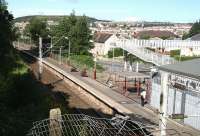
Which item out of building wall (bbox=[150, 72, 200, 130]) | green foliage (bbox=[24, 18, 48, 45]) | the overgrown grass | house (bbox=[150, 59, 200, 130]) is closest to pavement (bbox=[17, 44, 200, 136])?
building wall (bbox=[150, 72, 200, 130])

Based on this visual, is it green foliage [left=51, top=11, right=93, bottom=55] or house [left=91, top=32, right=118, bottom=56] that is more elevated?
green foliage [left=51, top=11, right=93, bottom=55]

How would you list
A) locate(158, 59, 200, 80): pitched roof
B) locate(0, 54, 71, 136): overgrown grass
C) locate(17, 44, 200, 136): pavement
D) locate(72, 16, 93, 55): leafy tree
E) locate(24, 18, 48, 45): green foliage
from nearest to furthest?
locate(0, 54, 71, 136): overgrown grass
locate(17, 44, 200, 136): pavement
locate(158, 59, 200, 80): pitched roof
locate(72, 16, 93, 55): leafy tree
locate(24, 18, 48, 45): green foliage

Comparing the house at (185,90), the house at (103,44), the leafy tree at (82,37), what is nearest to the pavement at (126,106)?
the house at (185,90)

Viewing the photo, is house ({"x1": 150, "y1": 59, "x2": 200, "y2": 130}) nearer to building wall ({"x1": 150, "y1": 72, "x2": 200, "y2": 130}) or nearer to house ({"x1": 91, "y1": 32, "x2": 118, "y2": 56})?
building wall ({"x1": 150, "y1": 72, "x2": 200, "y2": 130})

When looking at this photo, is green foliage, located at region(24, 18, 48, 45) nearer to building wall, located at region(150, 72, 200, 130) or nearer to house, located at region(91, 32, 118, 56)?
house, located at region(91, 32, 118, 56)

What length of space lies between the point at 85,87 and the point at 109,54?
68200 millimetres

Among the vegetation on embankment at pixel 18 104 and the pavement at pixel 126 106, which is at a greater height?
the vegetation on embankment at pixel 18 104

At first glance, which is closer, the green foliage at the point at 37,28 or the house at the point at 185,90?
the house at the point at 185,90

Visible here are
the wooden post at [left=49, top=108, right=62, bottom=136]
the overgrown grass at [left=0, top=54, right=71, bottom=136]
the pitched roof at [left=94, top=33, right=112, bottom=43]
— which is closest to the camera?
the wooden post at [left=49, top=108, right=62, bottom=136]

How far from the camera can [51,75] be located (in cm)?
5503

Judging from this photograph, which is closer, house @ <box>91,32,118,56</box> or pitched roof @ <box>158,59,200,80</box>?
pitched roof @ <box>158,59,200,80</box>

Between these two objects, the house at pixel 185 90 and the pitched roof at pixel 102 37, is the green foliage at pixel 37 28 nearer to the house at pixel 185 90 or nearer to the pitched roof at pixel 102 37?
the pitched roof at pixel 102 37

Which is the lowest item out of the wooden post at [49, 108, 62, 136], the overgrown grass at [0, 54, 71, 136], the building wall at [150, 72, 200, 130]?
the building wall at [150, 72, 200, 130]

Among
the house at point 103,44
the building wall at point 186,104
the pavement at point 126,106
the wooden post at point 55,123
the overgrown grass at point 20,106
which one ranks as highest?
the wooden post at point 55,123
